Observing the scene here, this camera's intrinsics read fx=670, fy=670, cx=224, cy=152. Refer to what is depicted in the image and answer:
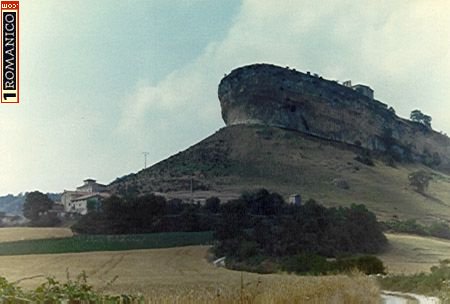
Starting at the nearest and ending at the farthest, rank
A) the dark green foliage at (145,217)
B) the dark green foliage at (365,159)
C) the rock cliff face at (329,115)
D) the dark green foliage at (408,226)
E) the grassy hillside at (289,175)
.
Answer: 1. the dark green foliage at (145,217)
2. the grassy hillside at (289,175)
3. the dark green foliage at (408,226)
4. the dark green foliage at (365,159)
5. the rock cliff face at (329,115)

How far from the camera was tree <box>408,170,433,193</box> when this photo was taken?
36.4 m

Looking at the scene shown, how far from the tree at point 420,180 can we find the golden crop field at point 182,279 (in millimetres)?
18219

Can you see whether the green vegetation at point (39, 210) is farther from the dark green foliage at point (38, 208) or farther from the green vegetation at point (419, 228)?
the green vegetation at point (419, 228)

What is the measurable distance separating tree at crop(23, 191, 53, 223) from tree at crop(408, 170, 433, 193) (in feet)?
77.6

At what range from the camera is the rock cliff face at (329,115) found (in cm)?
4256

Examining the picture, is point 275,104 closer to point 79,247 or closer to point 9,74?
point 79,247

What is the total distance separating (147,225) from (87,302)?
54.1ft

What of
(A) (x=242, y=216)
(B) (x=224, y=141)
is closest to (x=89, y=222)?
(A) (x=242, y=216)

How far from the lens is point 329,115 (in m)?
47.3

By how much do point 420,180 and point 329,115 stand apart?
38.2 feet

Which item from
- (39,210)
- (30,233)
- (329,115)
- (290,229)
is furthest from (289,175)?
(30,233)

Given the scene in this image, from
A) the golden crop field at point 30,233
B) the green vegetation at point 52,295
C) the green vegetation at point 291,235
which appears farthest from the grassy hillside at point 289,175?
the green vegetation at point 52,295

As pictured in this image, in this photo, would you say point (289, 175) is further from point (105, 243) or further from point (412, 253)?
point (105, 243)

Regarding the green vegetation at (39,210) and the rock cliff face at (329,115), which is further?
the rock cliff face at (329,115)
